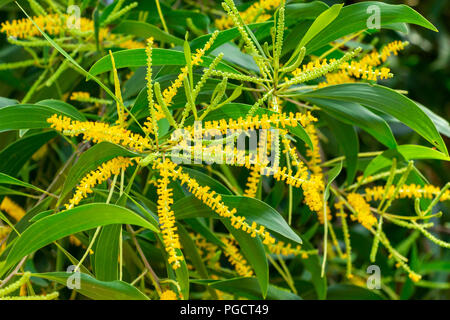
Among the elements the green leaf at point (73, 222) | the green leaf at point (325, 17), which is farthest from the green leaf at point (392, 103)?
the green leaf at point (73, 222)

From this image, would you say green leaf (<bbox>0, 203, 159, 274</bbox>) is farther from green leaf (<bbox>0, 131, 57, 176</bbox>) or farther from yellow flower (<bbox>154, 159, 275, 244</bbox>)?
green leaf (<bbox>0, 131, 57, 176</bbox>)

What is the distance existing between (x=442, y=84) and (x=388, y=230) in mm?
904

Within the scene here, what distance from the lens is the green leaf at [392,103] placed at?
0.80 metres

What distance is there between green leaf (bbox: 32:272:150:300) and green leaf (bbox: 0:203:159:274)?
2.3 inches

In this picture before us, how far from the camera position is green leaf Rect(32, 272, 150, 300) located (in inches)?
28.6

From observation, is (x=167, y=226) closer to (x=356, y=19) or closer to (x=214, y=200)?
(x=214, y=200)

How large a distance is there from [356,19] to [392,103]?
141 millimetres

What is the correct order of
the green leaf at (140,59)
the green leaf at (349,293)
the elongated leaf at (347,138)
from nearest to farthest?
the green leaf at (140,59), the elongated leaf at (347,138), the green leaf at (349,293)

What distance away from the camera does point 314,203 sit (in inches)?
28.8

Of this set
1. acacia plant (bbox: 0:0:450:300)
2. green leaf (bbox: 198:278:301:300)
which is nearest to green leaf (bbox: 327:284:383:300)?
acacia plant (bbox: 0:0:450:300)

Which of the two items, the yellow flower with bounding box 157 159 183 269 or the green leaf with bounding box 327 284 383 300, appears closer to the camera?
the yellow flower with bounding box 157 159 183 269

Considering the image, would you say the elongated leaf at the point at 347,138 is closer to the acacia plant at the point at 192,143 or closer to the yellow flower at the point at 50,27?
the acacia plant at the point at 192,143
